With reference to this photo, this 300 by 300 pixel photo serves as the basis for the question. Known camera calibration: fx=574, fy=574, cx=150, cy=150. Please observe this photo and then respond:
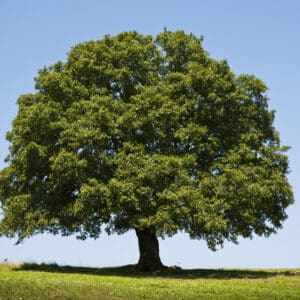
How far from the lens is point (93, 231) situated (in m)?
46.8

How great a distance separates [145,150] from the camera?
45750mm

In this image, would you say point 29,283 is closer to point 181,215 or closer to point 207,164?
point 181,215

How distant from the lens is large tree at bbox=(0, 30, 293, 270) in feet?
141

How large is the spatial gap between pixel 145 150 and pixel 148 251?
9.33 metres

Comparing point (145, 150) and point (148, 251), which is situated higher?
point (145, 150)

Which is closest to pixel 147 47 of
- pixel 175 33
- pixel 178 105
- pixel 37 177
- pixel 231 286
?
pixel 175 33

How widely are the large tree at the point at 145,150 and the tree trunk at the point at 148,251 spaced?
0.29 ft

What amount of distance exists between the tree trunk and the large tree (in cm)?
9

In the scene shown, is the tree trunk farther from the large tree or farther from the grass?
the grass

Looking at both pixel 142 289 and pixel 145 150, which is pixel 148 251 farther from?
pixel 142 289

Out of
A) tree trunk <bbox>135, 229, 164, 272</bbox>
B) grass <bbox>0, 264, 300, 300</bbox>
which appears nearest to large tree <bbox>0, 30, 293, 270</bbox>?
tree trunk <bbox>135, 229, 164, 272</bbox>

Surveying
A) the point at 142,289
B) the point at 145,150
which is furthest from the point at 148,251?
the point at 142,289

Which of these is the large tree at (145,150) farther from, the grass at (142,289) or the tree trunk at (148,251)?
the grass at (142,289)

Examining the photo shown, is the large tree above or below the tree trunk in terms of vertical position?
above
